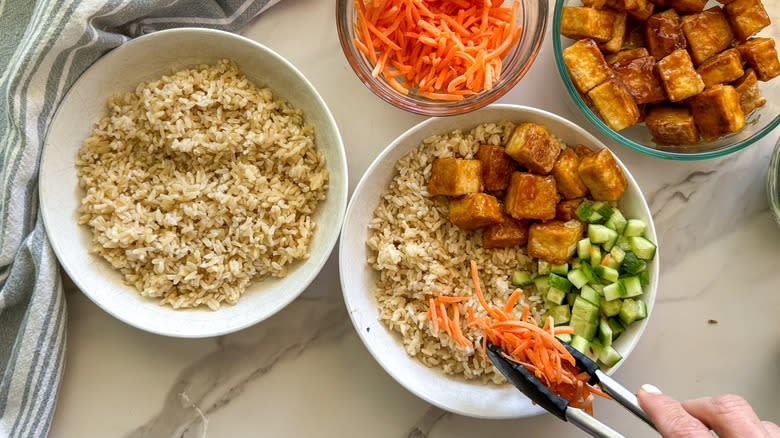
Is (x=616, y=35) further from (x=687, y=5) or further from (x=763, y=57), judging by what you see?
(x=763, y=57)

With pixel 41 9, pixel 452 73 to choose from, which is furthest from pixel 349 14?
pixel 41 9

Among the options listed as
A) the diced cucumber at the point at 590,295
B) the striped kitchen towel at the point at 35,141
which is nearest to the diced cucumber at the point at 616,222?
the diced cucumber at the point at 590,295

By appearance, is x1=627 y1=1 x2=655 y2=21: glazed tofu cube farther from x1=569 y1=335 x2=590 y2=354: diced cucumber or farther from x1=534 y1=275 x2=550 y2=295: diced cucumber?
x1=569 y1=335 x2=590 y2=354: diced cucumber

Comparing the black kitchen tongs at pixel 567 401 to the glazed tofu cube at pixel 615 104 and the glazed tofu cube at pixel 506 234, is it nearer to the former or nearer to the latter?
the glazed tofu cube at pixel 506 234

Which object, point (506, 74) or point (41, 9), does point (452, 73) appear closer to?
point (506, 74)

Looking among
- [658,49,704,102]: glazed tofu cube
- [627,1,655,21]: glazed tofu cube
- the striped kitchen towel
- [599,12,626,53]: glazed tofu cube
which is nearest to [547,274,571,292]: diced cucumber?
[658,49,704,102]: glazed tofu cube
